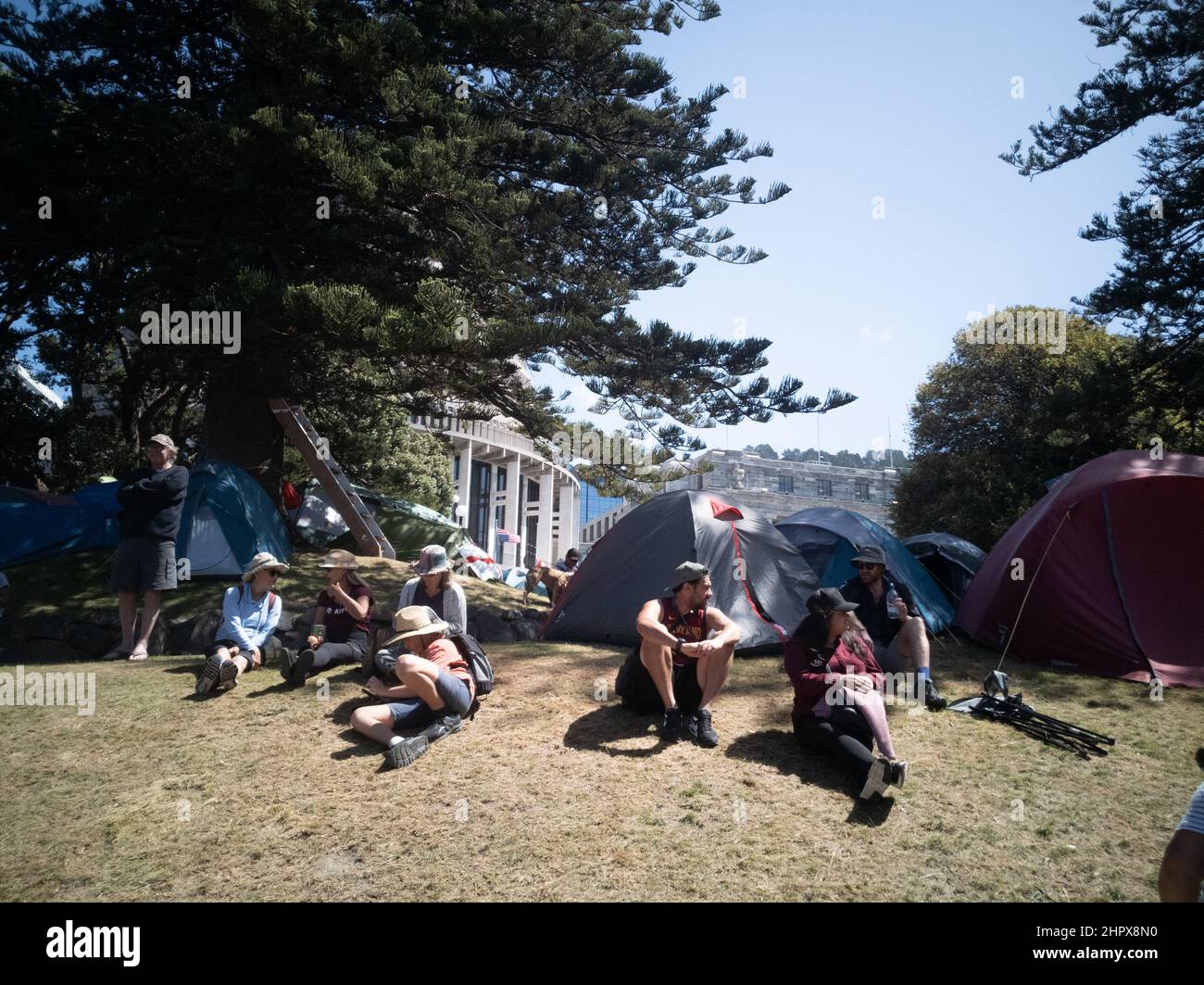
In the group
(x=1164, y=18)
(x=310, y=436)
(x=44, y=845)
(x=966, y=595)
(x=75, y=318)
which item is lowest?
(x=44, y=845)

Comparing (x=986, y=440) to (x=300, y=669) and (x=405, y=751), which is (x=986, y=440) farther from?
(x=405, y=751)

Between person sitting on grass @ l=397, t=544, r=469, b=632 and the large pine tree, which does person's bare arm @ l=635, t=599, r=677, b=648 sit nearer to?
person sitting on grass @ l=397, t=544, r=469, b=632

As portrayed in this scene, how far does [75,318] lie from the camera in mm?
10906

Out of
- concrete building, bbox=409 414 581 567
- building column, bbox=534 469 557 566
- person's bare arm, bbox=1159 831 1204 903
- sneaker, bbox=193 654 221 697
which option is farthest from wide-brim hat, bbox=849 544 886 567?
building column, bbox=534 469 557 566

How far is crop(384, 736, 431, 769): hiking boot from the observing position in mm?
4973

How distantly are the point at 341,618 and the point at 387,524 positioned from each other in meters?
8.80

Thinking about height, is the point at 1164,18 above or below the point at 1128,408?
above

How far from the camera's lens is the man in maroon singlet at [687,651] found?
5375 millimetres
